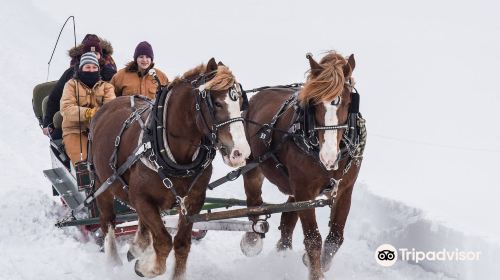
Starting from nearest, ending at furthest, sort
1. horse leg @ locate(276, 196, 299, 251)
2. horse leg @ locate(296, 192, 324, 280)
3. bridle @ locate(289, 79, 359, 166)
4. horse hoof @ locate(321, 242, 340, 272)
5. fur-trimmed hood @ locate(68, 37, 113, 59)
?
bridle @ locate(289, 79, 359, 166) < horse leg @ locate(296, 192, 324, 280) < horse hoof @ locate(321, 242, 340, 272) < horse leg @ locate(276, 196, 299, 251) < fur-trimmed hood @ locate(68, 37, 113, 59)

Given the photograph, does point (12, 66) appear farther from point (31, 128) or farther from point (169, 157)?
point (169, 157)

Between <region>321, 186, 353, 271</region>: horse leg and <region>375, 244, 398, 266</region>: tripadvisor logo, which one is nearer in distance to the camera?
<region>321, 186, 353, 271</region>: horse leg

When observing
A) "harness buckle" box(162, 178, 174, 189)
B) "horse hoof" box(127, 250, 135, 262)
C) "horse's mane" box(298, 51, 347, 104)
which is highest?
"horse's mane" box(298, 51, 347, 104)

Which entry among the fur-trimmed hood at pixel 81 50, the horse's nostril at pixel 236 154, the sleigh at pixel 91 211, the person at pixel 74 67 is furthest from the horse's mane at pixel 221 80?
the fur-trimmed hood at pixel 81 50


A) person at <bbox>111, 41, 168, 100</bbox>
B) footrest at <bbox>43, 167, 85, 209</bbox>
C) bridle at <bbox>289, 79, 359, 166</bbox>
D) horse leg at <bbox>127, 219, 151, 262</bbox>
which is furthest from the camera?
person at <bbox>111, 41, 168, 100</bbox>

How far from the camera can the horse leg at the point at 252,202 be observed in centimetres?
724

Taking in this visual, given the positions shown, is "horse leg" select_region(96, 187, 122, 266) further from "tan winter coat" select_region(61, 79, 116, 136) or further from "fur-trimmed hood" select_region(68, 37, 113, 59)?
"fur-trimmed hood" select_region(68, 37, 113, 59)

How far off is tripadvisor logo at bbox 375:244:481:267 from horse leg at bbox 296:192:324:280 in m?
1.10

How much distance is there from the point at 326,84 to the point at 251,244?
223 cm

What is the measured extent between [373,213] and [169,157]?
3626mm

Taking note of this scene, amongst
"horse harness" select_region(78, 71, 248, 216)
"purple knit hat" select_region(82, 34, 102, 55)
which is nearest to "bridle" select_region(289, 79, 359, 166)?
"horse harness" select_region(78, 71, 248, 216)

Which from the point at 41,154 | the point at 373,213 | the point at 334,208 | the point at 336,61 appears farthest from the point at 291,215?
the point at 41,154

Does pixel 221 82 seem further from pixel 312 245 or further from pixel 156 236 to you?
pixel 312 245

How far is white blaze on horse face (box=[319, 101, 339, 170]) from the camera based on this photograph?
549 cm
